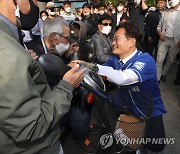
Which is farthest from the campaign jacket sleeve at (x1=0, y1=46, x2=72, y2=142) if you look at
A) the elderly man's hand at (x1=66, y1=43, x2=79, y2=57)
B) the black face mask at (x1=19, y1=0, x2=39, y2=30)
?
the black face mask at (x1=19, y1=0, x2=39, y2=30)

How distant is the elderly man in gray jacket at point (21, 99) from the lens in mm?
890

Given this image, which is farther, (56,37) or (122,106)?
(56,37)

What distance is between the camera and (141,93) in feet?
5.16

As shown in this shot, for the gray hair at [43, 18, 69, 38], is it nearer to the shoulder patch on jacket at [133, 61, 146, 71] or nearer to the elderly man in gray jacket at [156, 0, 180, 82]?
the shoulder patch on jacket at [133, 61, 146, 71]

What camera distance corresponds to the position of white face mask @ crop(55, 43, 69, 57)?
1966mm

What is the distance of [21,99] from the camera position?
2.96ft

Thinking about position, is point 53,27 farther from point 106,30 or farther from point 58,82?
point 106,30

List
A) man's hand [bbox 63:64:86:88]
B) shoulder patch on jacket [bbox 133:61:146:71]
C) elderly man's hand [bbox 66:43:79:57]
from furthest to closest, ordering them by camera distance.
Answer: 1. elderly man's hand [bbox 66:43:79:57]
2. shoulder patch on jacket [bbox 133:61:146:71]
3. man's hand [bbox 63:64:86:88]

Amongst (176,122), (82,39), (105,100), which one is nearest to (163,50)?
(176,122)

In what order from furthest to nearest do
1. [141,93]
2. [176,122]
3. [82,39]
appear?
[176,122] → [82,39] → [141,93]

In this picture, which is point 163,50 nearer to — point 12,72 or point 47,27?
point 47,27

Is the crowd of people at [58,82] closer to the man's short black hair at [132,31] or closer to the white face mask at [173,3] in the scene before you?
the man's short black hair at [132,31]

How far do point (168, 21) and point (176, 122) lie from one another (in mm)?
2258

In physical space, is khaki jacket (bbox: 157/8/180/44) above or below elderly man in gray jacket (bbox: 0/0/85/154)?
below
